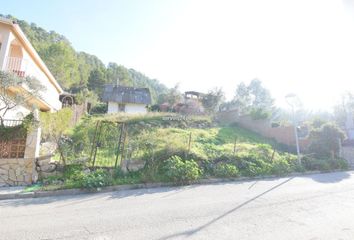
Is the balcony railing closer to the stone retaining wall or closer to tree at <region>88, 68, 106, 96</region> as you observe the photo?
the stone retaining wall

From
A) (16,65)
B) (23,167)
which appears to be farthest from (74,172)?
(16,65)

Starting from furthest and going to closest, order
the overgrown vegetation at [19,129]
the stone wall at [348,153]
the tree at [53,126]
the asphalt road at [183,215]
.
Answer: the stone wall at [348,153] < the tree at [53,126] < the overgrown vegetation at [19,129] < the asphalt road at [183,215]

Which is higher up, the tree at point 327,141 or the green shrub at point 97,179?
the tree at point 327,141

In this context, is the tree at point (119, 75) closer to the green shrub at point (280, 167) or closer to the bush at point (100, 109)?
the bush at point (100, 109)

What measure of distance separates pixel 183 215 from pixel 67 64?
134 feet

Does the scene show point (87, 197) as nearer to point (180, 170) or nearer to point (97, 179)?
point (97, 179)

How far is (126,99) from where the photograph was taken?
113 feet

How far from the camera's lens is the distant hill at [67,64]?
38.3 m

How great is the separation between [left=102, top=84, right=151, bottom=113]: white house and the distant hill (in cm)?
992

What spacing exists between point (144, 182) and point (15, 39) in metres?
11.0

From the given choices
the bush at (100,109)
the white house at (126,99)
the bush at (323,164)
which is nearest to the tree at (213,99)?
the white house at (126,99)

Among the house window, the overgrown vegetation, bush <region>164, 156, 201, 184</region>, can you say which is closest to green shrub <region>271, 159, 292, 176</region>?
bush <region>164, 156, 201, 184</region>

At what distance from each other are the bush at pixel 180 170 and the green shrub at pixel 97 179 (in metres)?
2.28

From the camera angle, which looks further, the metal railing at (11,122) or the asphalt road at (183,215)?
the metal railing at (11,122)
